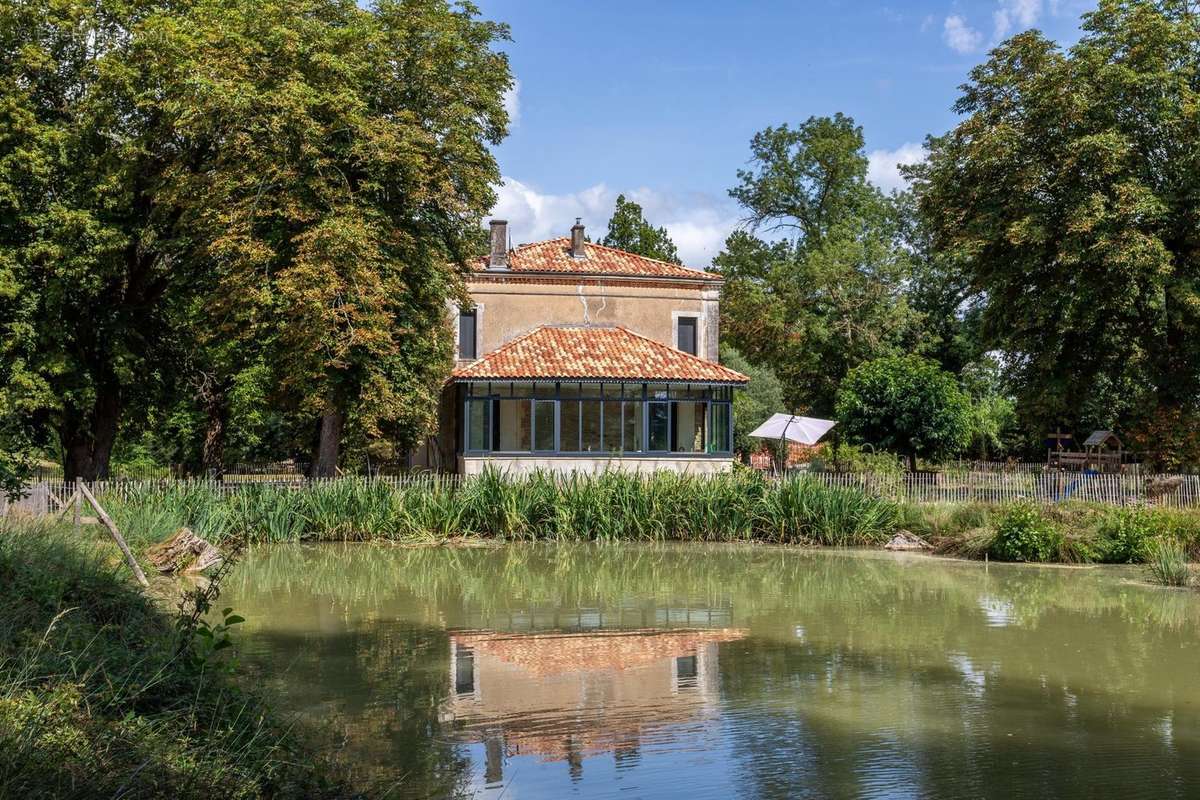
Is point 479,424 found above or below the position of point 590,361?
below

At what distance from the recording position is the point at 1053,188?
2669 cm

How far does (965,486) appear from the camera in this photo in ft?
74.7

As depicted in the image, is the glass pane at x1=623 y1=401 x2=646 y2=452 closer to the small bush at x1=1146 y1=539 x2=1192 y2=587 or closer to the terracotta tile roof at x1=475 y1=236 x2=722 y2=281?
the terracotta tile roof at x1=475 y1=236 x2=722 y2=281

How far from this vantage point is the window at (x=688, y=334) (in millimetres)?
33250

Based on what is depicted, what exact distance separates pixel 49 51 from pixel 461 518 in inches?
518

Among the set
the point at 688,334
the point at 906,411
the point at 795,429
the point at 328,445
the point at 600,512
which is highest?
the point at 688,334

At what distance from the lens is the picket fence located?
19844 mm

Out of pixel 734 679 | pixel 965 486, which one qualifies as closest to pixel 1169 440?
pixel 965 486

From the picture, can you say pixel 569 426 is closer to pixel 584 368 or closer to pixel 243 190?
pixel 584 368

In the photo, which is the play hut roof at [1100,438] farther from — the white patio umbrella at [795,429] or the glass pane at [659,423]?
the glass pane at [659,423]

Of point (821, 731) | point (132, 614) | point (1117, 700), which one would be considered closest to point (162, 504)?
point (132, 614)

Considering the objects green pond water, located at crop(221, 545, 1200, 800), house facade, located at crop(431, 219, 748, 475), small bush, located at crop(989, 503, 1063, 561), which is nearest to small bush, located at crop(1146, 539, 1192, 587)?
green pond water, located at crop(221, 545, 1200, 800)

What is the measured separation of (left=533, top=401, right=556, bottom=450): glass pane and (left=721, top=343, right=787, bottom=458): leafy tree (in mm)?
11201

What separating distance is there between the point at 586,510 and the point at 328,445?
6737 mm
